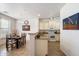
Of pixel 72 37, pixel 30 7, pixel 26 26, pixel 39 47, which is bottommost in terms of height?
pixel 39 47

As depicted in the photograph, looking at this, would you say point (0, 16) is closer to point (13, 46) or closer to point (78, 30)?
point (13, 46)

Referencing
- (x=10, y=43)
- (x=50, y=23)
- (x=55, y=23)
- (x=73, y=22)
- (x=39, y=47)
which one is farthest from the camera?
(x=50, y=23)

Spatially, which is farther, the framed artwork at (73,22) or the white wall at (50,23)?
the white wall at (50,23)

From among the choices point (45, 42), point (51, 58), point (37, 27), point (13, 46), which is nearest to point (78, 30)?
point (45, 42)

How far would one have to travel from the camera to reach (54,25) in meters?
11.3

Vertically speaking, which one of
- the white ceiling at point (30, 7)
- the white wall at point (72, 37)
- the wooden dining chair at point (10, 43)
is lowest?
the wooden dining chair at point (10, 43)

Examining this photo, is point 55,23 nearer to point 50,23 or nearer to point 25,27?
point 50,23

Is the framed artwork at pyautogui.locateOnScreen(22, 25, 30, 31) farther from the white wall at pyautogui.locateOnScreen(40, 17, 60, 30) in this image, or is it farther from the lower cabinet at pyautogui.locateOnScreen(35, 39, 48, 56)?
the lower cabinet at pyautogui.locateOnScreen(35, 39, 48, 56)

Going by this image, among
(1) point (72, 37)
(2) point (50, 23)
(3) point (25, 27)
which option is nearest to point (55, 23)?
(2) point (50, 23)

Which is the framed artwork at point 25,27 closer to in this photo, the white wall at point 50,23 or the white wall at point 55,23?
the white wall at point 50,23

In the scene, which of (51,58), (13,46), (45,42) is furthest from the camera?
(13,46)

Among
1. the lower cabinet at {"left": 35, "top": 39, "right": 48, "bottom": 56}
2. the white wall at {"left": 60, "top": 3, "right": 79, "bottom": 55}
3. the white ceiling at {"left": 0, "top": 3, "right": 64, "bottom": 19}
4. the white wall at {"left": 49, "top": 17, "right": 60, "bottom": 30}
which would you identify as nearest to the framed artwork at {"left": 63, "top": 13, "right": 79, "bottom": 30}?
the white wall at {"left": 60, "top": 3, "right": 79, "bottom": 55}

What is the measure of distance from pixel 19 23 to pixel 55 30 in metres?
3.96

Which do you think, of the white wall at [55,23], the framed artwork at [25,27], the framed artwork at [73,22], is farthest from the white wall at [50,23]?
the framed artwork at [73,22]
